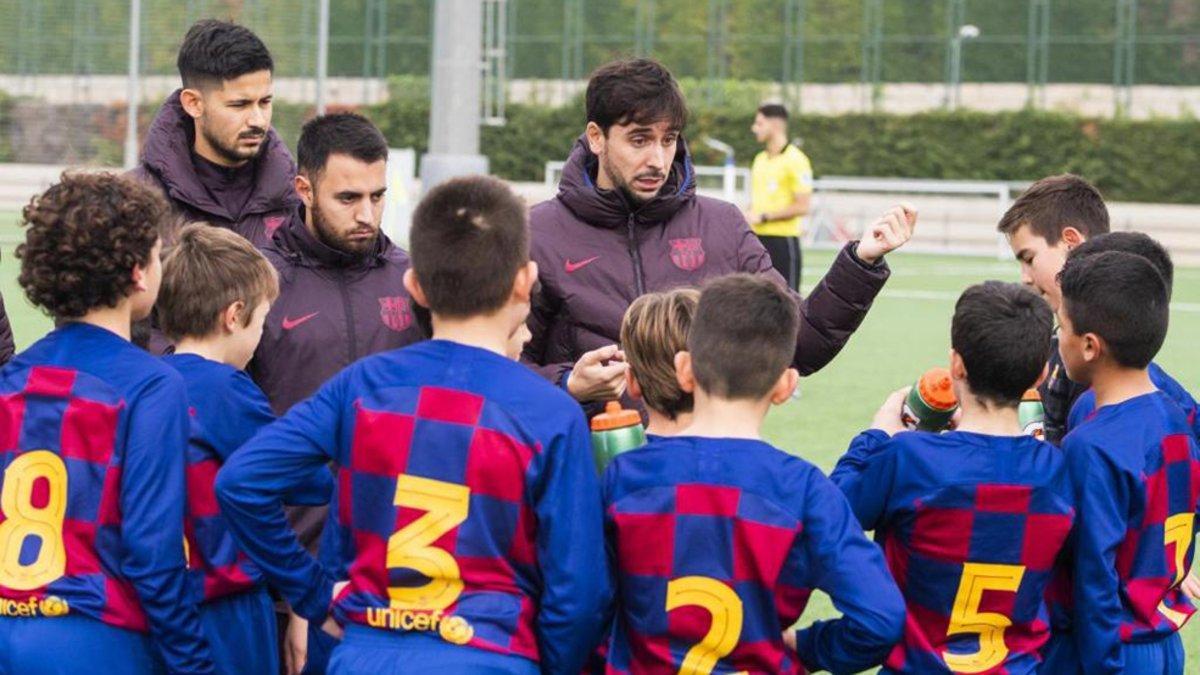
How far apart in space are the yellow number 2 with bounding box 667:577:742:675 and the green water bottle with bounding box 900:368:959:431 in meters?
0.91

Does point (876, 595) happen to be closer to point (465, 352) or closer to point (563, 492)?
A: point (563, 492)

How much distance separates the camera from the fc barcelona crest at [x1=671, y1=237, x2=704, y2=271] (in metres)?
4.66

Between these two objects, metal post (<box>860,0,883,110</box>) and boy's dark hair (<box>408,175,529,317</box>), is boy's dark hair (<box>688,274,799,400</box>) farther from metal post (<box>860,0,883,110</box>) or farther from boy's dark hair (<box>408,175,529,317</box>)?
metal post (<box>860,0,883,110</box>)

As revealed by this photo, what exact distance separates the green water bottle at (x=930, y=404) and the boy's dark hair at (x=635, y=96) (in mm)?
1055

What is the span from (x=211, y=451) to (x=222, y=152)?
1431mm

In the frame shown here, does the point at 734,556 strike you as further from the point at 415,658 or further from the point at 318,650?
the point at 318,650

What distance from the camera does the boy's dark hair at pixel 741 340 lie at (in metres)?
3.43

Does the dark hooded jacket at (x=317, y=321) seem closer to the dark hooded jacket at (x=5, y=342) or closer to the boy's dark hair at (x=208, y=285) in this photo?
the boy's dark hair at (x=208, y=285)

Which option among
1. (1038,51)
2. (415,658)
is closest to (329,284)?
(415,658)

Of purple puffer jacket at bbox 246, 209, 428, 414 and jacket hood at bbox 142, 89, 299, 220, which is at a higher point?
jacket hood at bbox 142, 89, 299, 220

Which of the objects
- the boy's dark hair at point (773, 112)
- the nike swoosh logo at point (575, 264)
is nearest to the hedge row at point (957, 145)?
the boy's dark hair at point (773, 112)

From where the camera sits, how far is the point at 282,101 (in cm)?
2833

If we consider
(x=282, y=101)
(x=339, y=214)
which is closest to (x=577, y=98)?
(x=282, y=101)

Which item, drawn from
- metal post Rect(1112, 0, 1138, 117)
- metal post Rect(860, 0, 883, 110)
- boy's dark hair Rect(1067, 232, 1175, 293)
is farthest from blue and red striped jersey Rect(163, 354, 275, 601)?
metal post Rect(860, 0, 883, 110)
